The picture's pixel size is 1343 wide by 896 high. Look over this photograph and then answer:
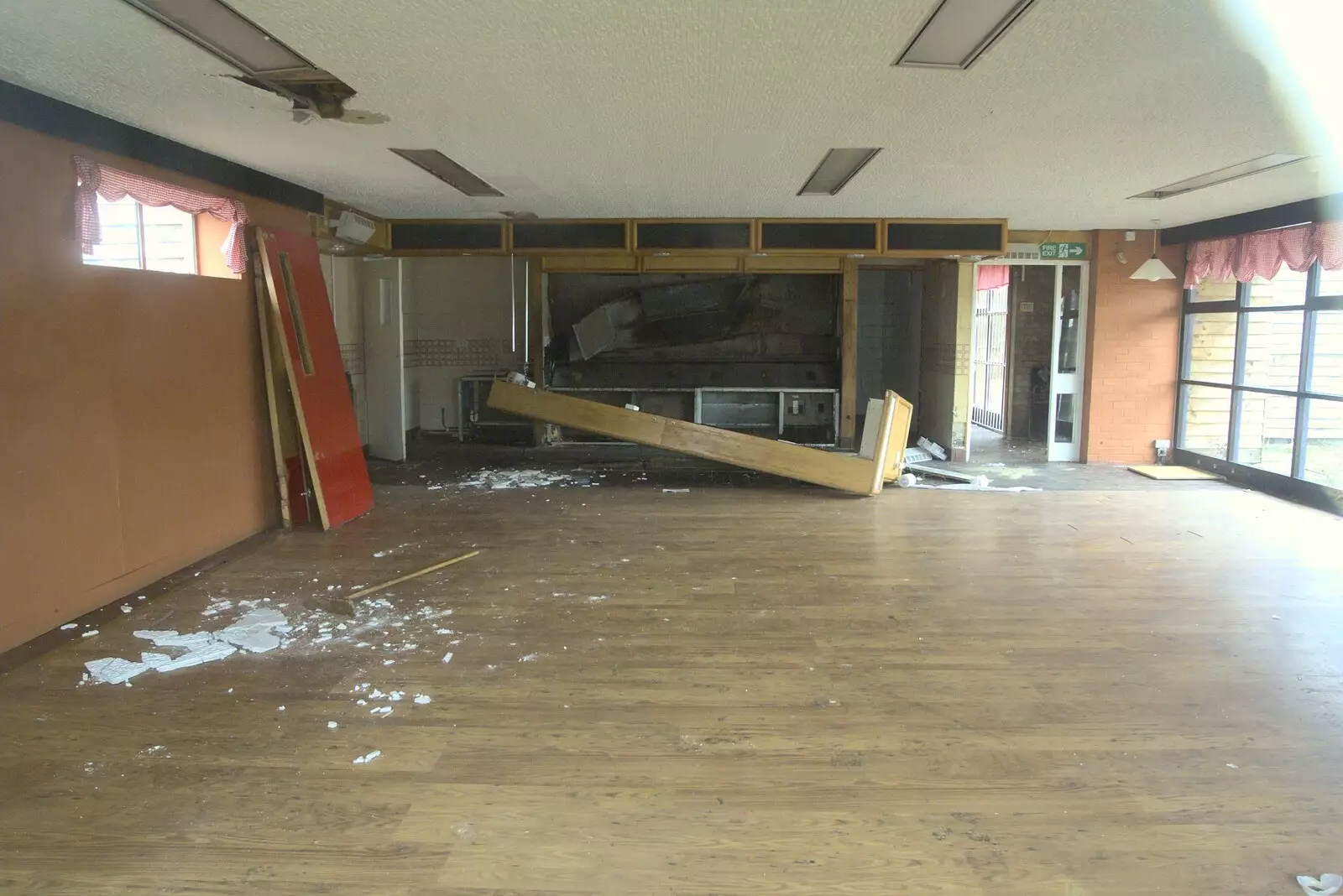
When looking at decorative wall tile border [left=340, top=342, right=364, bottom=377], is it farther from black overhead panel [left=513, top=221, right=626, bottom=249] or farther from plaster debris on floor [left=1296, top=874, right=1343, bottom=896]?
plaster debris on floor [left=1296, top=874, right=1343, bottom=896]

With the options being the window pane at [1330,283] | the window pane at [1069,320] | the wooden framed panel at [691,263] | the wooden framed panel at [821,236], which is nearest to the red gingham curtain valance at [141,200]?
the wooden framed panel at [691,263]

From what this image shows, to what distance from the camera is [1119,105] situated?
11.6 ft

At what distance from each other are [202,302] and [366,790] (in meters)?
3.46

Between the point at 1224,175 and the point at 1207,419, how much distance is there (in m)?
3.17

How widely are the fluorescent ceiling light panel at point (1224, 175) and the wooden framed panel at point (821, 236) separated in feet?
6.58

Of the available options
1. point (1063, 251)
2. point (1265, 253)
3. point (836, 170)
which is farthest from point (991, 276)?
point (836, 170)

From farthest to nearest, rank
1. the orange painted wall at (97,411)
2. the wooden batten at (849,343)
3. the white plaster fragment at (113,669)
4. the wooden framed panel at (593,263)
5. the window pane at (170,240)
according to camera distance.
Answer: the wooden batten at (849,343), the wooden framed panel at (593,263), the window pane at (170,240), the orange painted wall at (97,411), the white plaster fragment at (113,669)

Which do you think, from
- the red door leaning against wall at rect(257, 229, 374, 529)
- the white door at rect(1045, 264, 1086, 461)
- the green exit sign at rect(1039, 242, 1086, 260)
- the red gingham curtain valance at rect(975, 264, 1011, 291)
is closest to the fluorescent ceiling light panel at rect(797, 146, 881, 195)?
the green exit sign at rect(1039, 242, 1086, 260)

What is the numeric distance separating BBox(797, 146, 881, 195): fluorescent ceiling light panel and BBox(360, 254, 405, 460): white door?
4.11 m

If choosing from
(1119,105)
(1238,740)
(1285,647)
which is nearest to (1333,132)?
(1119,105)

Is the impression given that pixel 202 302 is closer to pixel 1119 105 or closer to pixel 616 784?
pixel 616 784

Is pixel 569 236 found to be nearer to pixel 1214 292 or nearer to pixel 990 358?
pixel 1214 292

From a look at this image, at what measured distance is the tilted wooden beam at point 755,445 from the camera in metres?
6.33

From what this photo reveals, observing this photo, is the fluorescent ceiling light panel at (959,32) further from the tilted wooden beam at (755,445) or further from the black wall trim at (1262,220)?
the black wall trim at (1262,220)
